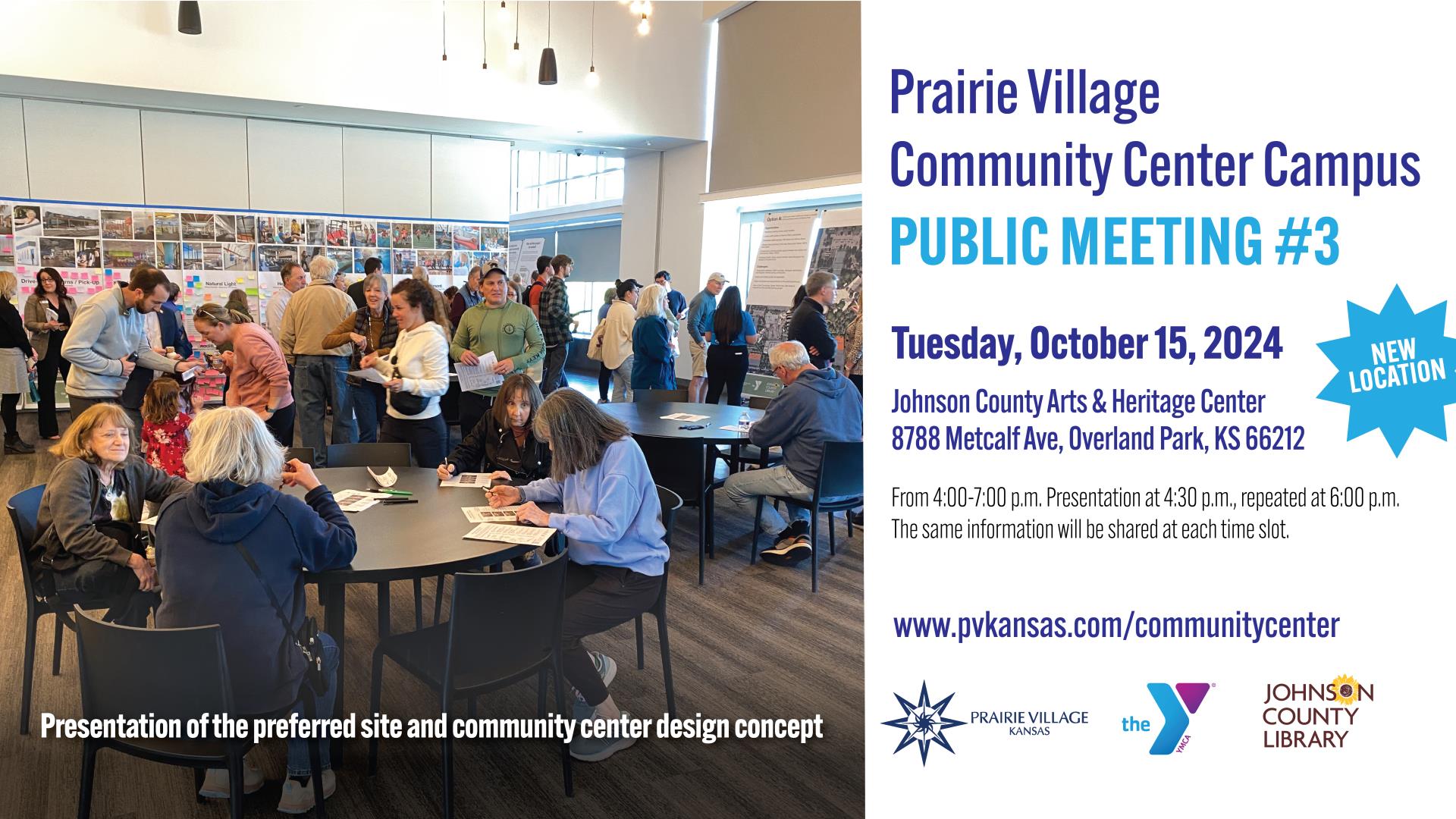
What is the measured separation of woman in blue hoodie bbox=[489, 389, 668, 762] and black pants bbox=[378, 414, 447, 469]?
6.07 ft

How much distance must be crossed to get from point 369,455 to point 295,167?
6.70 meters

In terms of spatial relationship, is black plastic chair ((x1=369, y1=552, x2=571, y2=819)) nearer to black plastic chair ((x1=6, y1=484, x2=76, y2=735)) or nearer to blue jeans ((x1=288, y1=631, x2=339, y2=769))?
blue jeans ((x1=288, y1=631, x2=339, y2=769))

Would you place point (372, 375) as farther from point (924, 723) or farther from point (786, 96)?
point (786, 96)

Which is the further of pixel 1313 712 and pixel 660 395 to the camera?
pixel 660 395

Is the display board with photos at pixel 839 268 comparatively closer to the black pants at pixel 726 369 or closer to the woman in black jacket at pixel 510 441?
the black pants at pixel 726 369

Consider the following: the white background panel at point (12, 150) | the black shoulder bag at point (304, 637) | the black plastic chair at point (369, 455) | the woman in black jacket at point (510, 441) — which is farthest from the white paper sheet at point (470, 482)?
the white background panel at point (12, 150)

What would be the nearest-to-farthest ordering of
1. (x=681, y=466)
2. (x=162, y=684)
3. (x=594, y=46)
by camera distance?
(x=162, y=684) < (x=681, y=466) < (x=594, y=46)

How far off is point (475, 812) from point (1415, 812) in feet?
7.28

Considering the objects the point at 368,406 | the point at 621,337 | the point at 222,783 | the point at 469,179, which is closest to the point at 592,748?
the point at 222,783

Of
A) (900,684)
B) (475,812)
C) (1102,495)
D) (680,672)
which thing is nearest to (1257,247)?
(1102,495)

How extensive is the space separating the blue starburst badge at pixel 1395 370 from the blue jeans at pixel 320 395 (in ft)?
20.5

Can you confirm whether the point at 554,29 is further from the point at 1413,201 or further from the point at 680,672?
the point at 1413,201

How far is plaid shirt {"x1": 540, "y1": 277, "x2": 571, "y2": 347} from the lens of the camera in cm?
845

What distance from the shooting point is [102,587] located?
303cm
